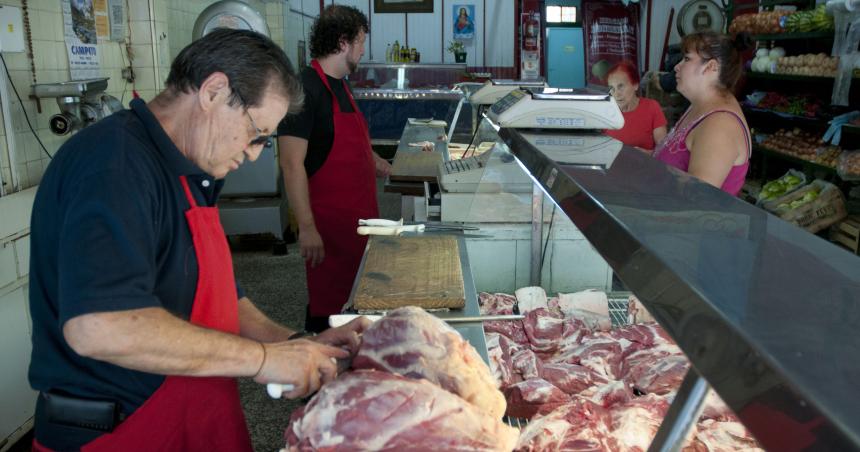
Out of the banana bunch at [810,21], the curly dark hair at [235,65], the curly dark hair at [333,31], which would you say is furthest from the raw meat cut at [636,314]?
the banana bunch at [810,21]

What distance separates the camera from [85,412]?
159 cm

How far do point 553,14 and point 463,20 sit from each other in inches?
66.2

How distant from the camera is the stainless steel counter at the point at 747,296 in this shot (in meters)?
0.68

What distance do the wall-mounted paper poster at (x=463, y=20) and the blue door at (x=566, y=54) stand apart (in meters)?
1.42

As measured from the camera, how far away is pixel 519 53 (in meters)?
13.0

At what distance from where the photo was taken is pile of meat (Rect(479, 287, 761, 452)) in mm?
1721

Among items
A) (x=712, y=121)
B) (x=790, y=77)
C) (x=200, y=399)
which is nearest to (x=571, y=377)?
(x=200, y=399)

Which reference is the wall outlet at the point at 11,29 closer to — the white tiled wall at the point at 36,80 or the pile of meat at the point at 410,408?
the white tiled wall at the point at 36,80

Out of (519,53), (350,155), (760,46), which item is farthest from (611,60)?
(350,155)

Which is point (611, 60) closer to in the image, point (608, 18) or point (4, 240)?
point (608, 18)

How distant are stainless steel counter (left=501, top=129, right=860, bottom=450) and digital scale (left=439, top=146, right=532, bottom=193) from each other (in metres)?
1.55

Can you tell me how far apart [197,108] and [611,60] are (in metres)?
12.0

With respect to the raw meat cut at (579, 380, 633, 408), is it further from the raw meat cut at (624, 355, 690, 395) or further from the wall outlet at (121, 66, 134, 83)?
the wall outlet at (121, 66, 134, 83)

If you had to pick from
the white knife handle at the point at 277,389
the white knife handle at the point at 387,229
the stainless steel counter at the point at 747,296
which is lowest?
the white knife handle at the point at 277,389
